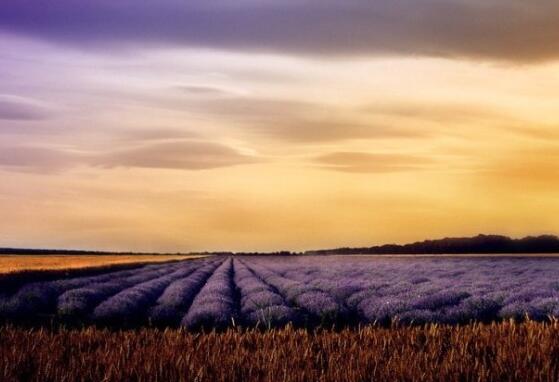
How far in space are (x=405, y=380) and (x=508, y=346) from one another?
2573mm

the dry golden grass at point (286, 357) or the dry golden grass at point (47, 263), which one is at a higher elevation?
the dry golden grass at point (47, 263)

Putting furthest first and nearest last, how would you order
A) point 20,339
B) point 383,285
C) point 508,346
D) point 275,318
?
1. point 383,285
2. point 275,318
3. point 20,339
4. point 508,346

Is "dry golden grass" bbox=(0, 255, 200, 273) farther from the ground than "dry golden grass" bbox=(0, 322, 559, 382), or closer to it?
farther from the ground

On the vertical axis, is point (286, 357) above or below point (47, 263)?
below

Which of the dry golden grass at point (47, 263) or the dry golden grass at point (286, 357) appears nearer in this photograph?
the dry golden grass at point (286, 357)

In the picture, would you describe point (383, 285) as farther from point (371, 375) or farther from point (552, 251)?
point (552, 251)

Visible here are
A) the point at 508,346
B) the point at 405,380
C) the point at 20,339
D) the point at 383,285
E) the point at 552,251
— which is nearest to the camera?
the point at 405,380

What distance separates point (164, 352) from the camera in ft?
23.5

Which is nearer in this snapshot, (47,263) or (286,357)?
(286,357)

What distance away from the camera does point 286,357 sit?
6.88 meters

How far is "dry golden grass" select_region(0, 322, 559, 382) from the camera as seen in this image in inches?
235

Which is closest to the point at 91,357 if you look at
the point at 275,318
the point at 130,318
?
the point at 275,318

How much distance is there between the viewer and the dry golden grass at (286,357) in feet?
19.6

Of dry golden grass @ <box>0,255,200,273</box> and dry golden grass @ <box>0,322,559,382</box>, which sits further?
dry golden grass @ <box>0,255,200,273</box>
